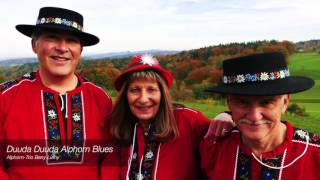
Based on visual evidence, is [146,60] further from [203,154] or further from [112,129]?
[203,154]

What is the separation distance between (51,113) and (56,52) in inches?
21.6

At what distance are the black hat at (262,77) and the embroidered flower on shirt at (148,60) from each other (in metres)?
0.98

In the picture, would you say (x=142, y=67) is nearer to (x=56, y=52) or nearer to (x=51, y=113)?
(x=56, y=52)

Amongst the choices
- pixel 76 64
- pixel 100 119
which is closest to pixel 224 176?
pixel 100 119

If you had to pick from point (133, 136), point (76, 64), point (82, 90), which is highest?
point (76, 64)

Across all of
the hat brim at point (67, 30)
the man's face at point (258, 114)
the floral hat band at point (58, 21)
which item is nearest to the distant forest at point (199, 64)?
the hat brim at point (67, 30)

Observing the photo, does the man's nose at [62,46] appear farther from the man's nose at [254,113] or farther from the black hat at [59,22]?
the man's nose at [254,113]

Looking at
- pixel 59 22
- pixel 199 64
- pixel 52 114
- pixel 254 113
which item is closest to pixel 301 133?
pixel 254 113

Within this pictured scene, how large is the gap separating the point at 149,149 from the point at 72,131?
2.39ft

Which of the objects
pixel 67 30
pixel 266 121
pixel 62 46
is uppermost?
pixel 67 30

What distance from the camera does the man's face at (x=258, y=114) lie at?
2.78 meters

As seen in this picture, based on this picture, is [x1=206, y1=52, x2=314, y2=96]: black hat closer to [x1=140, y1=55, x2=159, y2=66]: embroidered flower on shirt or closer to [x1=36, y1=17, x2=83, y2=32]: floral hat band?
[x1=140, y1=55, x2=159, y2=66]: embroidered flower on shirt

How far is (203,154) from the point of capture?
3486 mm

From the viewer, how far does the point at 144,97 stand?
12.1 feet
